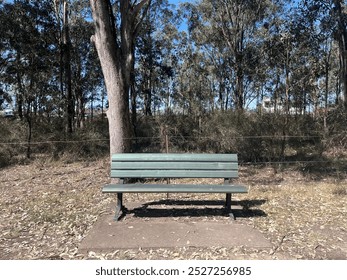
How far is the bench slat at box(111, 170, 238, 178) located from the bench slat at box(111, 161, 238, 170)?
47 mm

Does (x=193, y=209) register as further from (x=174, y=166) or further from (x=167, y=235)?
(x=167, y=235)

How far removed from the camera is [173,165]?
4438mm

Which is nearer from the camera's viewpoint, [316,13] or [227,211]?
[227,211]

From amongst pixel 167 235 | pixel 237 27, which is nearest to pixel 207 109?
pixel 237 27

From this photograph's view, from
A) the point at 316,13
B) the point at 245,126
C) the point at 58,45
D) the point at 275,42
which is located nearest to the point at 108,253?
the point at 245,126

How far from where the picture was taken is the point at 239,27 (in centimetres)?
1950

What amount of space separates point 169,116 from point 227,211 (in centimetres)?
996

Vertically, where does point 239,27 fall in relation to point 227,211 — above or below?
above

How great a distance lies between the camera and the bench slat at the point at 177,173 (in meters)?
4.36

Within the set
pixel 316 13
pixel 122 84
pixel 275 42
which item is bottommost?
pixel 122 84

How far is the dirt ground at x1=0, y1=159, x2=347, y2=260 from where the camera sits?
3.33m

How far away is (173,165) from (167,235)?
1118 mm

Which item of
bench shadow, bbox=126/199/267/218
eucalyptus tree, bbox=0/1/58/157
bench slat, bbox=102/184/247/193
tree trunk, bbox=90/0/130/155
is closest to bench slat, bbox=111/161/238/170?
bench slat, bbox=102/184/247/193

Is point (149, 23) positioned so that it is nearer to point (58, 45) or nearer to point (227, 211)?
point (58, 45)
